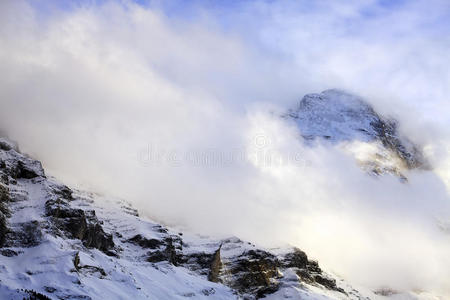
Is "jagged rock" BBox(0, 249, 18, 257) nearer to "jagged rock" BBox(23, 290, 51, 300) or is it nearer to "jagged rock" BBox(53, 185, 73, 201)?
"jagged rock" BBox(23, 290, 51, 300)

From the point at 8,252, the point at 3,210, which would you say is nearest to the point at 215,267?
the point at 3,210

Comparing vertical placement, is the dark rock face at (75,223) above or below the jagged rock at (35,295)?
above

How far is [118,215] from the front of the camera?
645 ft

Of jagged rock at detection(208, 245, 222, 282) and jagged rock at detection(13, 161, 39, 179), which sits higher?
jagged rock at detection(13, 161, 39, 179)

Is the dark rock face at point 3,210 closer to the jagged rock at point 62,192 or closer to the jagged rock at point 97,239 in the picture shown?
the jagged rock at point 62,192

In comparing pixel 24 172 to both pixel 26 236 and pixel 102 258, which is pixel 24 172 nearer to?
pixel 26 236

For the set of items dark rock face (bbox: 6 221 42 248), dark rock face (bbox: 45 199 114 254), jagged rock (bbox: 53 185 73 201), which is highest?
jagged rock (bbox: 53 185 73 201)

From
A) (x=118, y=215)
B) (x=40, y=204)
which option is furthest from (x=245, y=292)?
(x=40, y=204)

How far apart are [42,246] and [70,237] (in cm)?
1611

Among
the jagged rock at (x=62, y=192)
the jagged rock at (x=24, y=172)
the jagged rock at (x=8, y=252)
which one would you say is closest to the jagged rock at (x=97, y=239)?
the jagged rock at (x=62, y=192)

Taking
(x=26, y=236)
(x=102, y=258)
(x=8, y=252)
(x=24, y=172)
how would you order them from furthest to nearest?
1. (x=24, y=172)
2. (x=102, y=258)
3. (x=26, y=236)
4. (x=8, y=252)

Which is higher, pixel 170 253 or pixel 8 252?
pixel 170 253

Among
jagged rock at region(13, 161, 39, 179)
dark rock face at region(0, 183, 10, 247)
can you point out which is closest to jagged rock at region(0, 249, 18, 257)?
dark rock face at region(0, 183, 10, 247)

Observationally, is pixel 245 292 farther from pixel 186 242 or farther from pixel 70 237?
pixel 70 237
